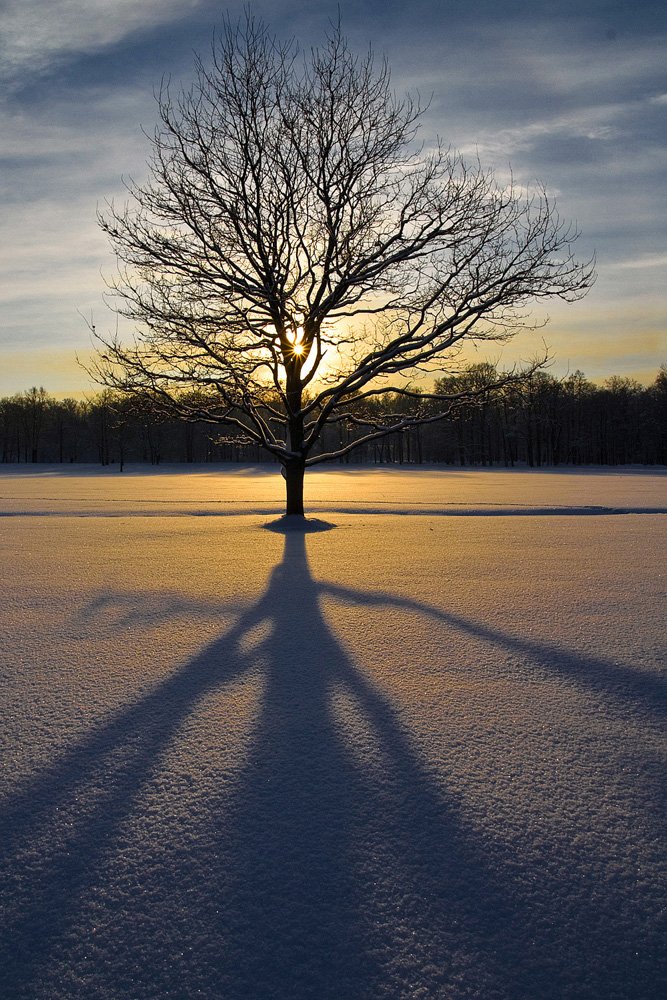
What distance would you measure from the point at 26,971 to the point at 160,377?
11341 millimetres

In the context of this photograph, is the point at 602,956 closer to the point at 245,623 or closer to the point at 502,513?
the point at 245,623

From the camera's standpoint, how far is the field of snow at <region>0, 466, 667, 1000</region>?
1.69 m

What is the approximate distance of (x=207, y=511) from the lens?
53.0ft

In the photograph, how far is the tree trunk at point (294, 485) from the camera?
12.8m

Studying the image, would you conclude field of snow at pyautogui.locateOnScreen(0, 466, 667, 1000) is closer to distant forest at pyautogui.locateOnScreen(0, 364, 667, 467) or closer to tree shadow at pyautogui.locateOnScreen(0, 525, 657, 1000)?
tree shadow at pyautogui.locateOnScreen(0, 525, 657, 1000)

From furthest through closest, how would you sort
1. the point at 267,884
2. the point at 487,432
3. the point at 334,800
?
1. the point at 487,432
2. the point at 334,800
3. the point at 267,884

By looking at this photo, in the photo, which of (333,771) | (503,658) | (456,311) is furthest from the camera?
(456,311)

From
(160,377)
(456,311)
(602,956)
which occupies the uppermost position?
(456,311)

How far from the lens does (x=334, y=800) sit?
242 centimetres

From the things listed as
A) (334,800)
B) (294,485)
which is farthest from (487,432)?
(334,800)

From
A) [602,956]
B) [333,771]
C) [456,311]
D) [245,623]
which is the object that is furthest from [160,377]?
[602,956]

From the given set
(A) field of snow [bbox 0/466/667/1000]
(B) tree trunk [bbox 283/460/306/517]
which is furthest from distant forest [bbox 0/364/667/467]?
(A) field of snow [bbox 0/466/667/1000]

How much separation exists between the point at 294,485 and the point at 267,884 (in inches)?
445

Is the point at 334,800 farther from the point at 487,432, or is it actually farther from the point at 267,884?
the point at 487,432
